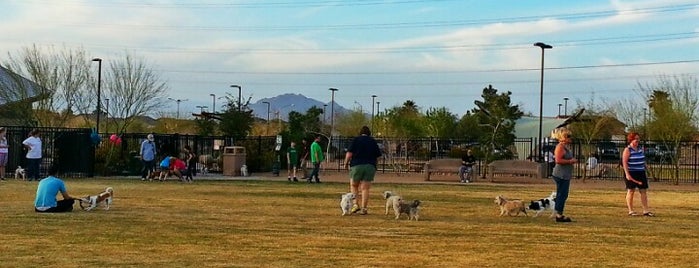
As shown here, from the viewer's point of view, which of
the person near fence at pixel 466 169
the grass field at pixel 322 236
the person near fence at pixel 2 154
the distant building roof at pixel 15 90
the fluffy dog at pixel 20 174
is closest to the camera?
the grass field at pixel 322 236

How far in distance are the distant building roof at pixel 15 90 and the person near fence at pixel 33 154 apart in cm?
1516

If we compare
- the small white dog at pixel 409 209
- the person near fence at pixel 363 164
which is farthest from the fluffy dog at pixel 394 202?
the person near fence at pixel 363 164

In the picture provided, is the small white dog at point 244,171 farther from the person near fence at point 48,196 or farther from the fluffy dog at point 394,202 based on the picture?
the fluffy dog at point 394,202

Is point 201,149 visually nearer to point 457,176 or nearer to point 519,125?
point 457,176

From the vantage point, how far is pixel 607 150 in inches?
1697

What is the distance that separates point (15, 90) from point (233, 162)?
1294 cm

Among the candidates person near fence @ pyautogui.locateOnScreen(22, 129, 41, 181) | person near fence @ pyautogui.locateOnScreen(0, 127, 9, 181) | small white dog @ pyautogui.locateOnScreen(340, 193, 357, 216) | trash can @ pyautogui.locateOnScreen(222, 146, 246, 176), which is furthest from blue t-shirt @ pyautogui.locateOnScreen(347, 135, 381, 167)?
trash can @ pyautogui.locateOnScreen(222, 146, 246, 176)

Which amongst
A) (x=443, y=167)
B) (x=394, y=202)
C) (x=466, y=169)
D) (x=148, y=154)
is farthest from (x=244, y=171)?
(x=394, y=202)

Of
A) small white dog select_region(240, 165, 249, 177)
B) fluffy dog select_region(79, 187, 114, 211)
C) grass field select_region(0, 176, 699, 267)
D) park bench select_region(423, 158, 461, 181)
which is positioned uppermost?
park bench select_region(423, 158, 461, 181)

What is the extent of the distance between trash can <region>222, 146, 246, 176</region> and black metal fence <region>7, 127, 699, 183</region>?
1.41 m

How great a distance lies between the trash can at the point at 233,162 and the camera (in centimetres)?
3294

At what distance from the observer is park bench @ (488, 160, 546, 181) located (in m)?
31.6

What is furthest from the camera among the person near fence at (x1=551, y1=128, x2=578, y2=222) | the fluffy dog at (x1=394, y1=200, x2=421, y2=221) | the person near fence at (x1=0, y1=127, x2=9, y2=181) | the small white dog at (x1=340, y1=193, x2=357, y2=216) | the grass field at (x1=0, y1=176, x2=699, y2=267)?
the person near fence at (x1=0, y1=127, x2=9, y2=181)

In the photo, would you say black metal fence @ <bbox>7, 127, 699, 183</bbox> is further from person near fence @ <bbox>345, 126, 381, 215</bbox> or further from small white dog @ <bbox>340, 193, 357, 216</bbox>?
small white dog @ <bbox>340, 193, 357, 216</bbox>
